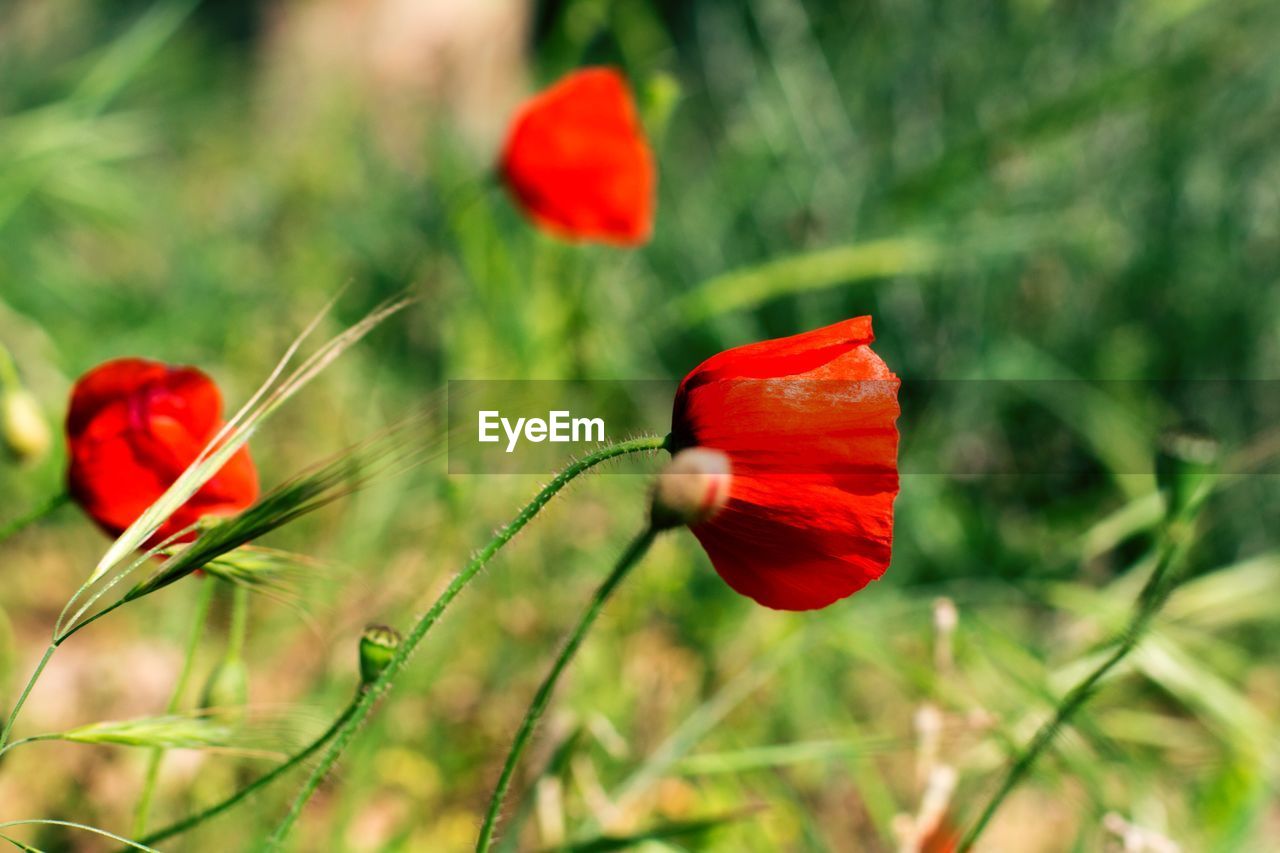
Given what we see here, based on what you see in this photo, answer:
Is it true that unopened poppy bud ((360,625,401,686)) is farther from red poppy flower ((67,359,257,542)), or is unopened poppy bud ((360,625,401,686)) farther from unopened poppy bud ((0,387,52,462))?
unopened poppy bud ((0,387,52,462))

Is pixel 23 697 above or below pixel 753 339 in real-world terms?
above

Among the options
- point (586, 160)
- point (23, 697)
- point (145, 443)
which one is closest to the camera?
point (23, 697)

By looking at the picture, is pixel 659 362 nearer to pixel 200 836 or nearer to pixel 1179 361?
pixel 1179 361

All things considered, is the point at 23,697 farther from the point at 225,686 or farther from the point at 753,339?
the point at 753,339

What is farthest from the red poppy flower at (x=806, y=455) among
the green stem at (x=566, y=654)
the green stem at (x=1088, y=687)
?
the green stem at (x=1088, y=687)

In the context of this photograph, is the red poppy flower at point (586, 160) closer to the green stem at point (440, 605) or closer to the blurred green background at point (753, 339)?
the blurred green background at point (753, 339)

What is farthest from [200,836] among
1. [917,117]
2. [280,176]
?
[280,176]

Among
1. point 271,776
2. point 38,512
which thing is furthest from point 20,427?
point 271,776
